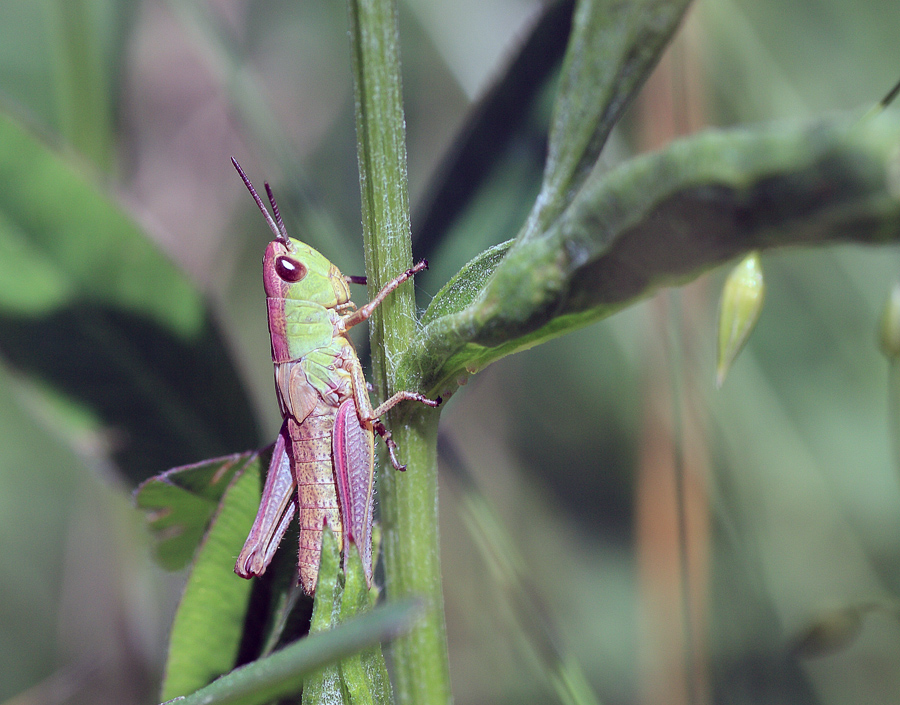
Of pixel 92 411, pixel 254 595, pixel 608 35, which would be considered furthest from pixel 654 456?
pixel 608 35

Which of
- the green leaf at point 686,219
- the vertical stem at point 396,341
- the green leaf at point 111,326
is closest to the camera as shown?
the green leaf at point 686,219

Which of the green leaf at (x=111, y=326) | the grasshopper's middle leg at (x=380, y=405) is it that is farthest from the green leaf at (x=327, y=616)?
the green leaf at (x=111, y=326)

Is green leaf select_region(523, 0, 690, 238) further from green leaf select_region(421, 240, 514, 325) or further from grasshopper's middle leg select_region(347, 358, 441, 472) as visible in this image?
grasshopper's middle leg select_region(347, 358, 441, 472)

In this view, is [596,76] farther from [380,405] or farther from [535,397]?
[535,397]

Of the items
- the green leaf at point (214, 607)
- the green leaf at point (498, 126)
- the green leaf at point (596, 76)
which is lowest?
the green leaf at point (214, 607)

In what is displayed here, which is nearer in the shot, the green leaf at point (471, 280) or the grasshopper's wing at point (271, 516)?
the green leaf at point (471, 280)

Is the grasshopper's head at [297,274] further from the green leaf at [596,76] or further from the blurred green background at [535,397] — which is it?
the green leaf at [596,76]

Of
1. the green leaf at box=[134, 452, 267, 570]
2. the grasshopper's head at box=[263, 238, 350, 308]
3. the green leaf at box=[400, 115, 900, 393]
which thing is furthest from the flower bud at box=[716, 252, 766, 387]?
the grasshopper's head at box=[263, 238, 350, 308]
